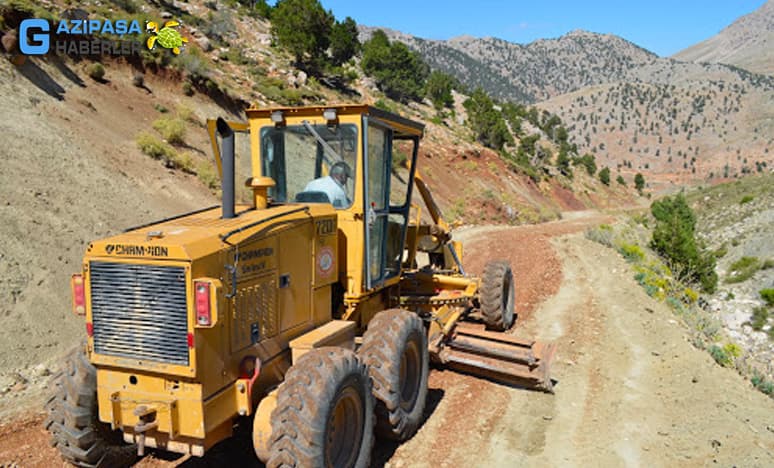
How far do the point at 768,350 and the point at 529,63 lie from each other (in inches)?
5564

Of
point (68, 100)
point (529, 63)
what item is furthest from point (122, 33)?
point (529, 63)

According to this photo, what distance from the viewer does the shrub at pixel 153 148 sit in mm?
15906

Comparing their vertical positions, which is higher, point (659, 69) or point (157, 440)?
point (659, 69)

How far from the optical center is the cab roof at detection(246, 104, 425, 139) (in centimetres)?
538

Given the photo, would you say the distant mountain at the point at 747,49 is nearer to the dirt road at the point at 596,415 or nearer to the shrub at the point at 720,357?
the shrub at the point at 720,357

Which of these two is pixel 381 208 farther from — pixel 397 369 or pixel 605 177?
pixel 605 177

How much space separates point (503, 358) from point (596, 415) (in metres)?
1.17

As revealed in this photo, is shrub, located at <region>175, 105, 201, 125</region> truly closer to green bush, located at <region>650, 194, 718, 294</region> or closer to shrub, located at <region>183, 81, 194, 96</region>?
shrub, located at <region>183, 81, 194, 96</region>

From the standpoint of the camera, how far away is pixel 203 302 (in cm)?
366

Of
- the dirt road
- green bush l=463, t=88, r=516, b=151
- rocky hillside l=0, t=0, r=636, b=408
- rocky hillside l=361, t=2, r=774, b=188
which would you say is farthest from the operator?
rocky hillside l=361, t=2, r=774, b=188

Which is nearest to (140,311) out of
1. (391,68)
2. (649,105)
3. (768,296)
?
(768,296)

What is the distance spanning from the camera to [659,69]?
139m

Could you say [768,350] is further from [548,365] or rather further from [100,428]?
[100,428]

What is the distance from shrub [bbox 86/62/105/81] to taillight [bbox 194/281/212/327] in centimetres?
1779
